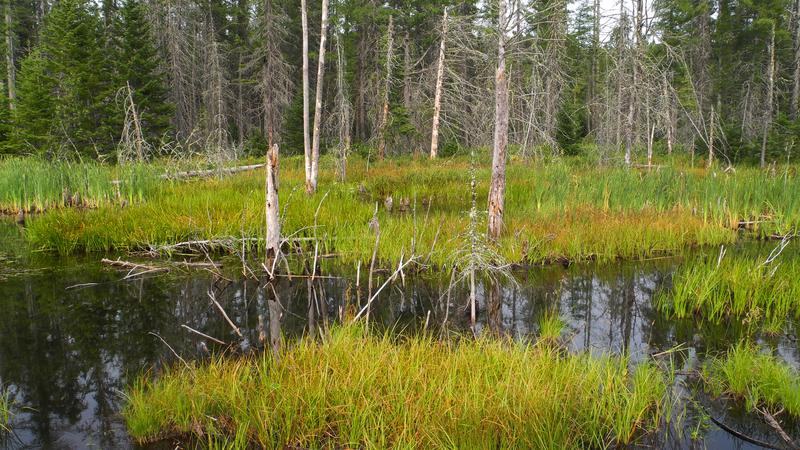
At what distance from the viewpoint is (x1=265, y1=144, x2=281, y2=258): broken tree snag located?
7957mm

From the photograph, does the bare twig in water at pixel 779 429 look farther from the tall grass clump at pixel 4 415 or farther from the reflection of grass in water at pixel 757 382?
the tall grass clump at pixel 4 415

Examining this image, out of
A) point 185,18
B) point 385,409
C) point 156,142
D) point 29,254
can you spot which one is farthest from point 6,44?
point 385,409

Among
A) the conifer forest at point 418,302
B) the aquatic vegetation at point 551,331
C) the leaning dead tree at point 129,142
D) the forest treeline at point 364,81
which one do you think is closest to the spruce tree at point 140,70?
the forest treeline at point 364,81

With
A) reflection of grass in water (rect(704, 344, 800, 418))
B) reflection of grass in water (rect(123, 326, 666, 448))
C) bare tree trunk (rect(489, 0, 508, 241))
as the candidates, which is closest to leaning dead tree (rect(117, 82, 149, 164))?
bare tree trunk (rect(489, 0, 508, 241))

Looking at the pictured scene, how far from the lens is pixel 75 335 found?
240 inches

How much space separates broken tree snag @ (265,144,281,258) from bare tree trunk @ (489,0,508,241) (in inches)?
132

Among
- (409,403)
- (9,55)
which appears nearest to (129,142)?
(409,403)

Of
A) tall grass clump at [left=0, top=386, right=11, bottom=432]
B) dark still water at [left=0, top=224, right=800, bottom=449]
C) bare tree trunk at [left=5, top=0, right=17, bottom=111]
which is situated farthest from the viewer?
bare tree trunk at [left=5, top=0, right=17, bottom=111]

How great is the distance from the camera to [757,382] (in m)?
4.41

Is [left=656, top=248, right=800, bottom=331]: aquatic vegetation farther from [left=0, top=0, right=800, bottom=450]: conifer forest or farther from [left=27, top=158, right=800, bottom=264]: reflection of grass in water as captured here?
[left=27, top=158, right=800, bottom=264]: reflection of grass in water

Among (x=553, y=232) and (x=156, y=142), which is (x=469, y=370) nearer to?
(x=553, y=232)

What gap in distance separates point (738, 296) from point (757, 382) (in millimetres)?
2426

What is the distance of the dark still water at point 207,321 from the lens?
14.4 ft

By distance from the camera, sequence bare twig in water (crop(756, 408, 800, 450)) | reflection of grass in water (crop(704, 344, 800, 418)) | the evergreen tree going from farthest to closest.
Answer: the evergreen tree
reflection of grass in water (crop(704, 344, 800, 418))
bare twig in water (crop(756, 408, 800, 450))
